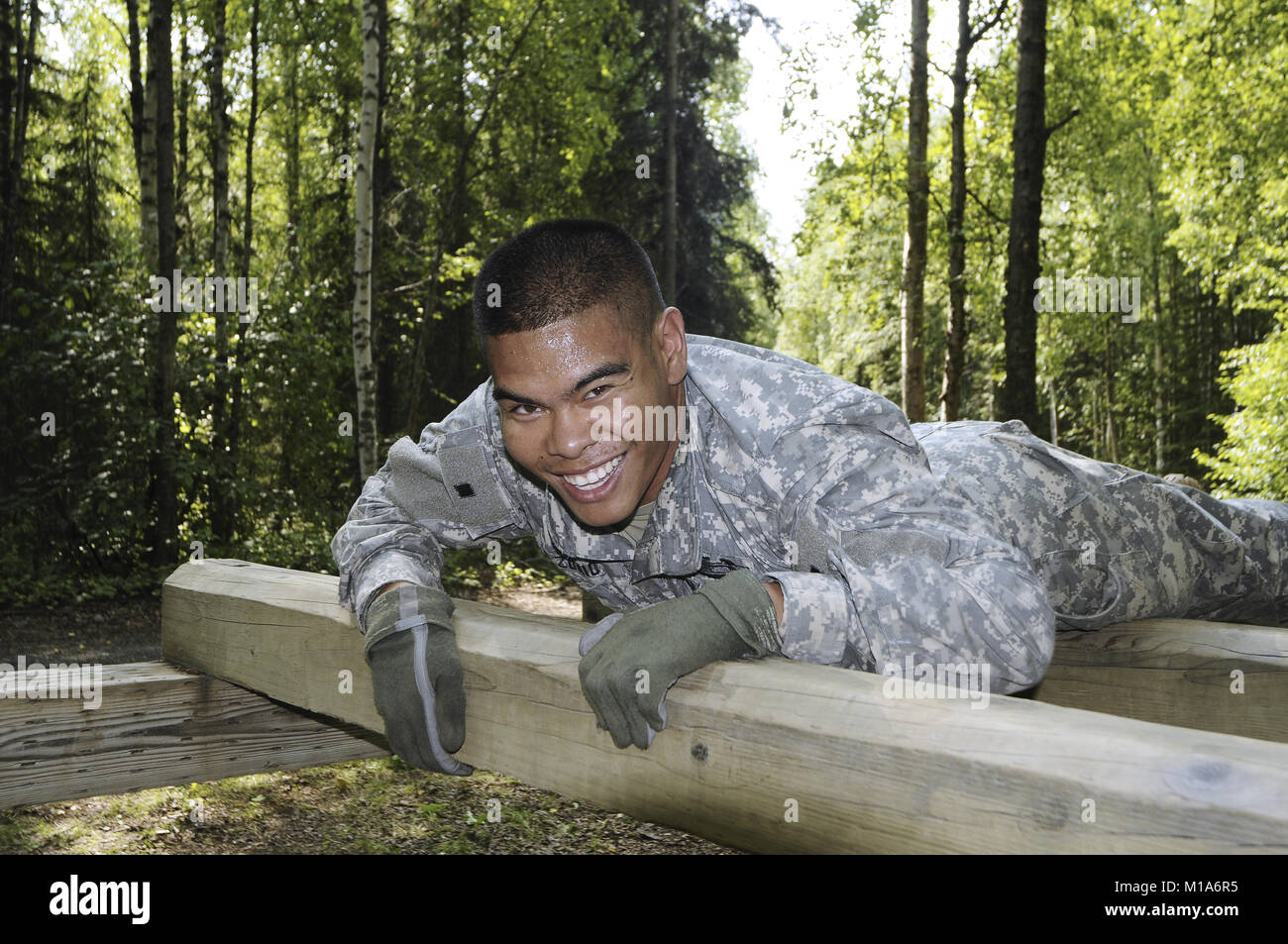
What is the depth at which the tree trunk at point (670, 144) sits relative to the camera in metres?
15.9

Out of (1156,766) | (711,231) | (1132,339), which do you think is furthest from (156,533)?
(1132,339)

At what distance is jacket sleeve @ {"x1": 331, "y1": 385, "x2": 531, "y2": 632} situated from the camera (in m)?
2.44

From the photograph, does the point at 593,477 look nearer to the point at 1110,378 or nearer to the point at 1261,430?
the point at 1261,430

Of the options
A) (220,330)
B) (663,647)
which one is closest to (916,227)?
(220,330)

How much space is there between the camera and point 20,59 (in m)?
10.4

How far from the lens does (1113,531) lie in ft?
8.46

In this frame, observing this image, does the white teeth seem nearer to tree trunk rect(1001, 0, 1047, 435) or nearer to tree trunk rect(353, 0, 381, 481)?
tree trunk rect(1001, 0, 1047, 435)

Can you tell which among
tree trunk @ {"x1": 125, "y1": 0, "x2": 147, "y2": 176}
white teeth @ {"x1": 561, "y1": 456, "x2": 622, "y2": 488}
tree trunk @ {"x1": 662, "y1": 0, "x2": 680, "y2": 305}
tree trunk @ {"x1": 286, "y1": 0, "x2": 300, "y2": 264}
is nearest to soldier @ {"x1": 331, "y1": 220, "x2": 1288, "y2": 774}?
white teeth @ {"x1": 561, "y1": 456, "x2": 622, "y2": 488}

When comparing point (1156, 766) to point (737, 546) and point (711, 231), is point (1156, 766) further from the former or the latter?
point (711, 231)

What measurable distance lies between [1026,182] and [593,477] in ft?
23.4

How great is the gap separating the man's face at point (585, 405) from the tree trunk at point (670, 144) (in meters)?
13.9

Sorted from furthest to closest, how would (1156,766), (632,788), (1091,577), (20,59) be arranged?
(20,59), (1091,577), (632,788), (1156,766)

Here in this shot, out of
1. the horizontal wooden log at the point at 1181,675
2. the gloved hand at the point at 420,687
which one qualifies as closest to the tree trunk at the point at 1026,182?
the horizontal wooden log at the point at 1181,675

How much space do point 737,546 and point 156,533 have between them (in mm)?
8600
